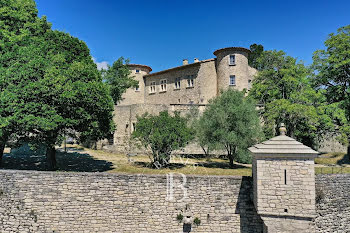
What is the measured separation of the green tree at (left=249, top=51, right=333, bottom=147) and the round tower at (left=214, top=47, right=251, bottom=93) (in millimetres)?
7805

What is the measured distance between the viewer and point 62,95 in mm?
12992

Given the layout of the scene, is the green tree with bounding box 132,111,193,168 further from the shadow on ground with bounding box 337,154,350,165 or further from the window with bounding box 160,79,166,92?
the window with bounding box 160,79,166,92

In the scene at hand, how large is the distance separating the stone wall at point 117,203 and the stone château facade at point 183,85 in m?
16.0

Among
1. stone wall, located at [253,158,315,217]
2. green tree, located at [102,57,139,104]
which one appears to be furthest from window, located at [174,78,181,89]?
stone wall, located at [253,158,315,217]

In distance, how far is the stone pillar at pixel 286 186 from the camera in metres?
8.52

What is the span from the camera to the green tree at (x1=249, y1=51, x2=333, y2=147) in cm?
1997

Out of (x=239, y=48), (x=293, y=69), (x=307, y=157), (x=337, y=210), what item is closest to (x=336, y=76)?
(x=293, y=69)

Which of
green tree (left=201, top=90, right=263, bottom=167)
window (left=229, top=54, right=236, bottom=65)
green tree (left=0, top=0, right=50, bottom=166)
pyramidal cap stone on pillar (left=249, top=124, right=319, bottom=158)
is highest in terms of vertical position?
window (left=229, top=54, right=236, bottom=65)

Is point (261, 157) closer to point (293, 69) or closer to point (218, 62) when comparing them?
point (293, 69)

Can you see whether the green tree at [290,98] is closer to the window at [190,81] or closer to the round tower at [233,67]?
the round tower at [233,67]

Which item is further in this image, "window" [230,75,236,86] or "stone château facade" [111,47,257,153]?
"window" [230,75,236,86]

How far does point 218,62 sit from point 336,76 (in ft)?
47.3

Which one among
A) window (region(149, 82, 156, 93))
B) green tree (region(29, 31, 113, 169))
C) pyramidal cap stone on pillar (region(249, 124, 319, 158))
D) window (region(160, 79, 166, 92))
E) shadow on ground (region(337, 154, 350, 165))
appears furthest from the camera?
window (region(149, 82, 156, 93))

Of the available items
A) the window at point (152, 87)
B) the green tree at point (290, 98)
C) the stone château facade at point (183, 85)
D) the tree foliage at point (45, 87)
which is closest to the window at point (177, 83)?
the stone château facade at point (183, 85)
